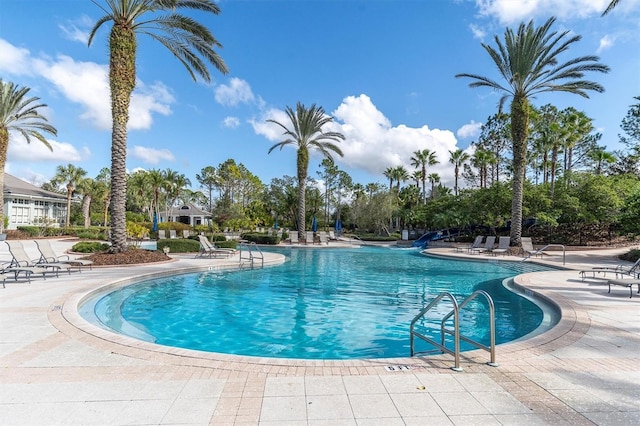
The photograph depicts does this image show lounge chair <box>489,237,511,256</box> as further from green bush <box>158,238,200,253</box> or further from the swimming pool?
green bush <box>158,238,200,253</box>

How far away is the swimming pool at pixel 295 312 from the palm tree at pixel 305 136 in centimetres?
1854

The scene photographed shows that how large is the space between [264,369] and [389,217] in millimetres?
39682

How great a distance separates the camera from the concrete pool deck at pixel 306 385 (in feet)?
10.2

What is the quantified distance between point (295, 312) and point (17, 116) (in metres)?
30.1

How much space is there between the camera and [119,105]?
14.4m

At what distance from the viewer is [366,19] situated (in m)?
15.0

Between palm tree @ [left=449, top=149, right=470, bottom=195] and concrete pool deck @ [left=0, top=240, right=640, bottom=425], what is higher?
palm tree @ [left=449, top=149, right=470, bottom=195]

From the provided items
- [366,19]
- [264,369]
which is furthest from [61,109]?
[264,369]

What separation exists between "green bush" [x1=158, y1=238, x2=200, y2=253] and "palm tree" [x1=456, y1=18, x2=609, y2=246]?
60.4ft

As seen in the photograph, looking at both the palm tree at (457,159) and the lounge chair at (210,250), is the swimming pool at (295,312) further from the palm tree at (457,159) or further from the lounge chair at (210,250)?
the palm tree at (457,159)

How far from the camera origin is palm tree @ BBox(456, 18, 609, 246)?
1930 centimetres

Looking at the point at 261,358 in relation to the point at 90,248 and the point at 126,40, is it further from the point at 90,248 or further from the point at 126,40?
the point at 90,248

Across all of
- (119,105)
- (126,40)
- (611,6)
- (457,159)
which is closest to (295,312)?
(611,6)

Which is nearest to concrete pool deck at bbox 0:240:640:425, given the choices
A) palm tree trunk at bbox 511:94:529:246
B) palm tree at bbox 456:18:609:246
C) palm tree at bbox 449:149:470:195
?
palm tree trunk at bbox 511:94:529:246
